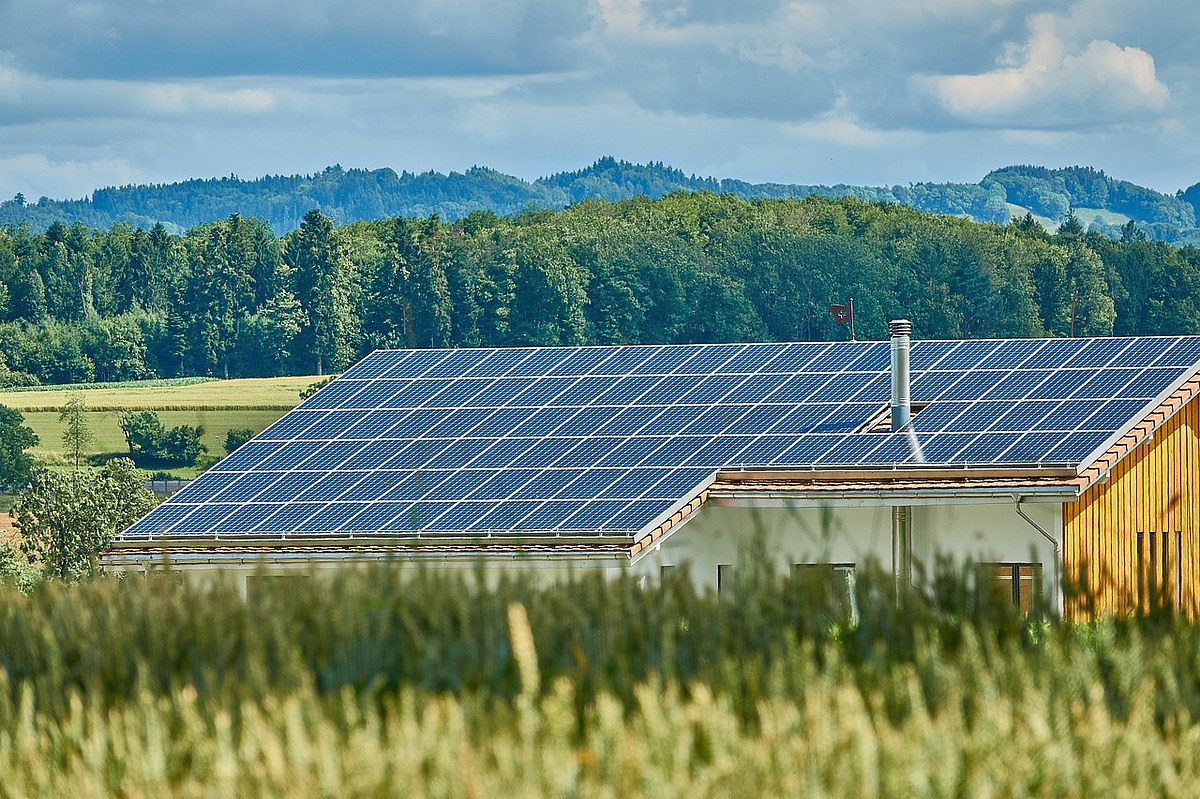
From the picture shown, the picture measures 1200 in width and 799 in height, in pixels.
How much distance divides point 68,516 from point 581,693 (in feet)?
251

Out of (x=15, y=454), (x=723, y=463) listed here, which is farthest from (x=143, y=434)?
(x=723, y=463)

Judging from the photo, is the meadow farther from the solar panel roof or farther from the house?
the solar panel roof

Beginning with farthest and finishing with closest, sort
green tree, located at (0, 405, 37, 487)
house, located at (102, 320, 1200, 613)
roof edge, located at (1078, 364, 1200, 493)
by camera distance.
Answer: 1. green tree, located at (0, 405, 37, 487)
2. roof edge, located at (1078, 364, 1200, 493)
3. house, located at (102, 320, 1200, 613)

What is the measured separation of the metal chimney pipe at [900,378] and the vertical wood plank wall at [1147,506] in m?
3.45

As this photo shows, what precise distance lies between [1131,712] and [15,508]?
8024 centimetres

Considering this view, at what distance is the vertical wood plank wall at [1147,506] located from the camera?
29.1 m

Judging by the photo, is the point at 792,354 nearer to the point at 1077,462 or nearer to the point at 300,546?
the point at 1077,462

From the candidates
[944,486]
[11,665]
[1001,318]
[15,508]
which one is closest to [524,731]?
[11,665]

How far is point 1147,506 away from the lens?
31484 millimetres

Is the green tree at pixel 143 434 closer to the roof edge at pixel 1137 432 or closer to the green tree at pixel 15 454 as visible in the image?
the green tree at pixel 15 454

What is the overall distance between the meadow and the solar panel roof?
16950 mm

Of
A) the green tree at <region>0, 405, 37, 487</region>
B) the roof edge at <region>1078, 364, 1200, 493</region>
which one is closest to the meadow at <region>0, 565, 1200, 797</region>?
the roof edge at <region>1078, 364, 1200, 493</region>

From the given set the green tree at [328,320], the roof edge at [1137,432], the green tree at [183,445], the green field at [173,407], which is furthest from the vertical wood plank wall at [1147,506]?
the green tree at [328,320]

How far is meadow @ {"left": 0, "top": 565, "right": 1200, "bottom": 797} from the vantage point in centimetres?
771
